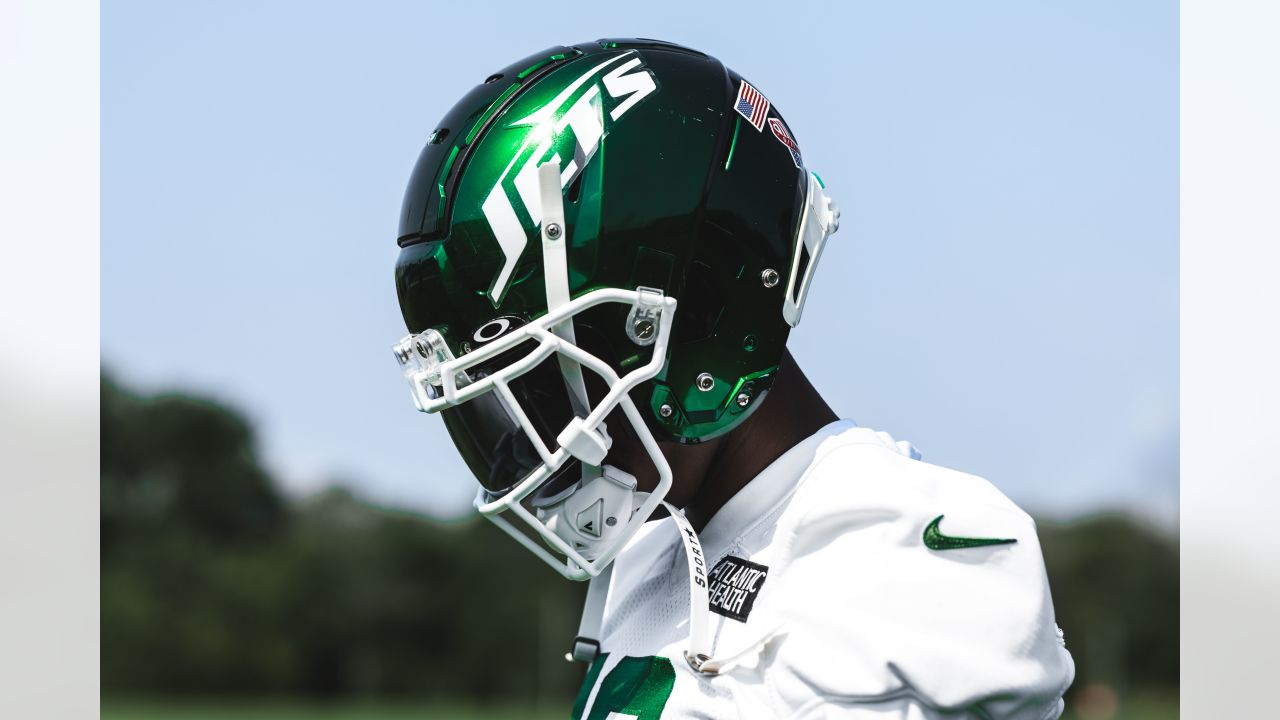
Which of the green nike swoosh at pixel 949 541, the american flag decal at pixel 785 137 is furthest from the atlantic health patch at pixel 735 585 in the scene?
the american flag decal at pixel 785 137

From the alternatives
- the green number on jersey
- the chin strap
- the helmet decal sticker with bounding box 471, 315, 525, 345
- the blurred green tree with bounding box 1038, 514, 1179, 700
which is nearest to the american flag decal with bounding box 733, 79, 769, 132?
the helmet decal sticker with bounding box 471, 315, 525, 345

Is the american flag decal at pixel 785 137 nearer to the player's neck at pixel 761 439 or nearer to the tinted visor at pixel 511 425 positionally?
the player's neck at pixel 761 439

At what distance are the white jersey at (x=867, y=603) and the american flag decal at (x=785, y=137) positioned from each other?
1.31 feet

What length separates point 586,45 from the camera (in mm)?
1778

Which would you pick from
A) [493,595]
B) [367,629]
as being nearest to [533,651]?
[493,595]

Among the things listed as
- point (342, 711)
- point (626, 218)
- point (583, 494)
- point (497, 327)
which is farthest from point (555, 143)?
point (342, 711)

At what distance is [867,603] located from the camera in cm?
144

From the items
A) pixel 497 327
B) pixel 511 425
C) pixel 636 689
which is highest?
pixel 497 327

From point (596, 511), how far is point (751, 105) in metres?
0.62

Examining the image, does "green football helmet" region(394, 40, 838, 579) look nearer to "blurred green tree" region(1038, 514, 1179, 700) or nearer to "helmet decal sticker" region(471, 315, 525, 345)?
"helmet decal sticker" region(471, 315, 525, 345)

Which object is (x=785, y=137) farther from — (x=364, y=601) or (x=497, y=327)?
(x=364, y=601)

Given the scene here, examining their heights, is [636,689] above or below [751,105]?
below

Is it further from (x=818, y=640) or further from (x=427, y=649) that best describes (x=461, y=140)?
(x=427, y=649)

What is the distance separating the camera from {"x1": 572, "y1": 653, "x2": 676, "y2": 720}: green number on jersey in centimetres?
166
